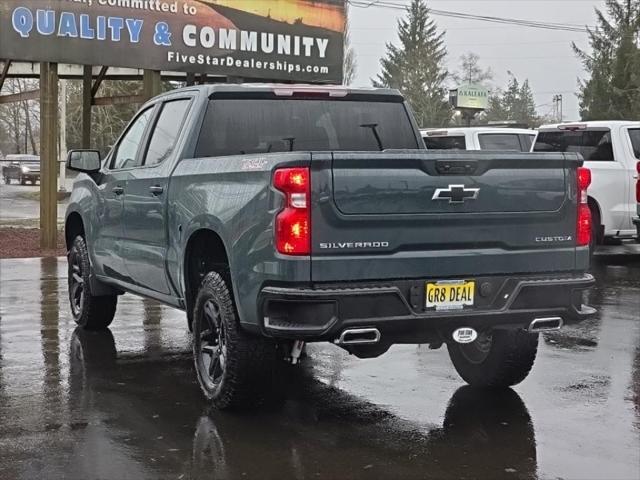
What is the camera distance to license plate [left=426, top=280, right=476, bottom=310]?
5047mm

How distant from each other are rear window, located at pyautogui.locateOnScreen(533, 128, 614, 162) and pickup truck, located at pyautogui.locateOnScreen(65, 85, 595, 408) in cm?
819

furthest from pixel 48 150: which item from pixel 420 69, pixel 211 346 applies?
pixel 420 69

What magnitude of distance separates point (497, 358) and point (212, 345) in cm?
190

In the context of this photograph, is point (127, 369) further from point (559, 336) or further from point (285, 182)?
point (559, 336)

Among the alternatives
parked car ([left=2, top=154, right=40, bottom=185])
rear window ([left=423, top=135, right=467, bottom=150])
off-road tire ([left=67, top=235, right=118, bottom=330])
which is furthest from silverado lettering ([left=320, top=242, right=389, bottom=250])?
parked car ([left=2, top=154, right=40, bottom=185])

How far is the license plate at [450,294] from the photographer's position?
5047 millimetres

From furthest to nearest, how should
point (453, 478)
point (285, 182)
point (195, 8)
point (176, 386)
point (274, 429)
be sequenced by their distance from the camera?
point (195, 8) → point (176, 386) → point (274, 429) → point (285, 182) → point (453, 478)

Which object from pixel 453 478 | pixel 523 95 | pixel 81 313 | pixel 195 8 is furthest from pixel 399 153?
pixel 523 95

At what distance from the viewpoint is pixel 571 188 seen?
5.42m

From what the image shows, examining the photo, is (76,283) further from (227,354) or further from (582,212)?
(582,212)

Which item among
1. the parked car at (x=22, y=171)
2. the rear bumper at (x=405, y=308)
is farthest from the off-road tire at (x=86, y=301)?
the parked car at (x=22, y=171)

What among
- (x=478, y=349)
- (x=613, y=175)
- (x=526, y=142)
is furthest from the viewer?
(x=526, y=142)

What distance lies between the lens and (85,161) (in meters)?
7.67

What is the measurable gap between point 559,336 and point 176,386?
3.72 metres
